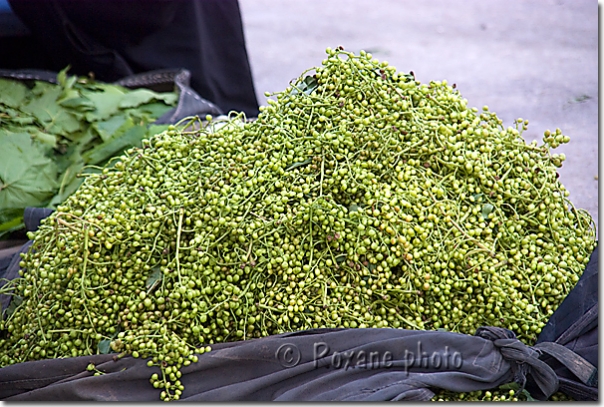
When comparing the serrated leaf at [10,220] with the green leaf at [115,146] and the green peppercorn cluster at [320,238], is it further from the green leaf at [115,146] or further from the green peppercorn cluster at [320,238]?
the green peppercorn cluster at [320,238]

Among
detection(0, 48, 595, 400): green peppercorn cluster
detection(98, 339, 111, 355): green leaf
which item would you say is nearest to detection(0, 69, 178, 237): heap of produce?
detection(0, 48, 595, 400): green peppercorn cluster

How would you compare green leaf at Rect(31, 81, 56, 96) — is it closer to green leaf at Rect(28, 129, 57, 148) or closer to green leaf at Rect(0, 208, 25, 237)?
green leaf at Rect(28, 129, 57, 148)

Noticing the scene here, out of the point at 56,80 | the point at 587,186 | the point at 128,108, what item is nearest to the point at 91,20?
the point at 56,80

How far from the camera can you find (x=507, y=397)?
3.84ft

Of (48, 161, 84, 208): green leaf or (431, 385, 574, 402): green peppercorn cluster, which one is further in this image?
(48, 161, 84, 208): green leaf

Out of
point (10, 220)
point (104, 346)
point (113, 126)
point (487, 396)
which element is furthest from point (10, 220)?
point (487, 396)

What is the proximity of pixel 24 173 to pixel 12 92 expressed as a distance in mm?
553

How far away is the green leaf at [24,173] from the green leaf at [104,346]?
0.83 m

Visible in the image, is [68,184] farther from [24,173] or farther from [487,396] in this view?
[487,396]

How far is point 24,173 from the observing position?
1883mm

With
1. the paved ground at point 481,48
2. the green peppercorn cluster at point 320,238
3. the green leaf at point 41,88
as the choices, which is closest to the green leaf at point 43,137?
the green leaf at point 41,88

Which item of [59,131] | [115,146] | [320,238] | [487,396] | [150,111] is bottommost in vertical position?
[487,396]

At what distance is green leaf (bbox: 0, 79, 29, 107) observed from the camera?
7.23 feet

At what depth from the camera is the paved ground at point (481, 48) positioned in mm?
2672
